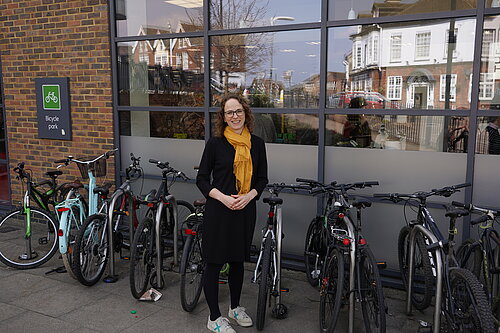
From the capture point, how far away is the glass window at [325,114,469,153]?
4.40 meters

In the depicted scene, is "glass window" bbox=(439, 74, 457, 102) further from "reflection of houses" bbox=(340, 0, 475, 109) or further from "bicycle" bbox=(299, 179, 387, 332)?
"bicycle" bbox=(299, 179, 387, 332)

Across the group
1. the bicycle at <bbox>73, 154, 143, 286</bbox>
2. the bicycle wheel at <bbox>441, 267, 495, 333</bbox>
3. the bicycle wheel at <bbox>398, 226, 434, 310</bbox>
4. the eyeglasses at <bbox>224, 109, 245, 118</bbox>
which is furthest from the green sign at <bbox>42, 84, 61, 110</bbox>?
the bicycle wheel at <bbox>441, 267, 495, 333</bbox>

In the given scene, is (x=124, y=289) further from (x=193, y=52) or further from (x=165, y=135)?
(x=193, y=52)

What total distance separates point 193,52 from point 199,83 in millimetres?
387

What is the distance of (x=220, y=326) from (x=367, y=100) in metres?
2.64

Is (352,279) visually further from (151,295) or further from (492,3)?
(492,3)

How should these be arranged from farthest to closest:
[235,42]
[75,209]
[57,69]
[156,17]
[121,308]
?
[57,69] → [156,17] → [235,42] → [75,209] → [121,308]

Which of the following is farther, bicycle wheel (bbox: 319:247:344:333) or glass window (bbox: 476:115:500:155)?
glass window (bbox: 476:115:500:155)

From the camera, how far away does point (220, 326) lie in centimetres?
380

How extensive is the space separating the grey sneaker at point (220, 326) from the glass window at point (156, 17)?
3413mm

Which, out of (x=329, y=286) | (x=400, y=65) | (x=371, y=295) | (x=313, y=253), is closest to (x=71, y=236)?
(x=313, y=253)

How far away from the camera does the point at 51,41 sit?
21.3 ft

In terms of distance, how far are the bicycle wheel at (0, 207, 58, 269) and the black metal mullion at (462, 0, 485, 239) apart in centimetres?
445

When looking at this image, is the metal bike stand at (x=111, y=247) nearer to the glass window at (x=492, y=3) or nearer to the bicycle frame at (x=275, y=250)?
the bicycle frame at (x=275, y=250)
